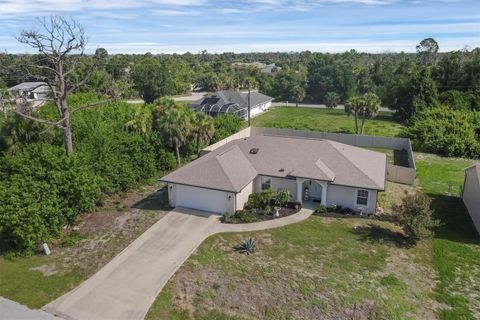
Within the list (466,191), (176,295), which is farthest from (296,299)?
(466,191)

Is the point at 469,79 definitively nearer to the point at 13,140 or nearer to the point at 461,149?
the point at 461,149

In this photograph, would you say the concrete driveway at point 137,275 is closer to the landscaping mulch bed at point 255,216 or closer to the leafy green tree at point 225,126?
the landscaping mulch bed at point 255,216

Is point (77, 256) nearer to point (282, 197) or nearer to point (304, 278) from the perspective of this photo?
point (304, 278)

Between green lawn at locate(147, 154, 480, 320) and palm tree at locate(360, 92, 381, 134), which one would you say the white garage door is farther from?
palm tree at locate(360, 92, 381, 134)

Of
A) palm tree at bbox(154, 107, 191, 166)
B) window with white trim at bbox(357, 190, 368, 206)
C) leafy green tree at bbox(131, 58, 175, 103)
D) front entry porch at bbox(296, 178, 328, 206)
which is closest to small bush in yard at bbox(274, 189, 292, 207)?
front entry porch at bbox(296, 178, 328, 206)

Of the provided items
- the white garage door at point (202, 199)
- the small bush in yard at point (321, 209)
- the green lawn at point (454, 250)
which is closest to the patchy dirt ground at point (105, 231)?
the white garage door at point (202, 199)

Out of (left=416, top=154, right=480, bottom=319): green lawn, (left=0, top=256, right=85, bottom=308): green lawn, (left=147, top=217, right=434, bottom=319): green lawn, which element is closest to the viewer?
(left=147, top=217, right=434, bottom=319): green lawn

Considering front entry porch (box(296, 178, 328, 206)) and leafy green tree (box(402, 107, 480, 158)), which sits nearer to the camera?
front entry porch (box(296, 178, 328, 206))
